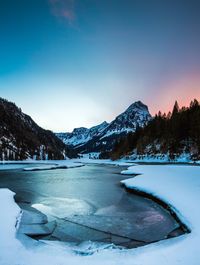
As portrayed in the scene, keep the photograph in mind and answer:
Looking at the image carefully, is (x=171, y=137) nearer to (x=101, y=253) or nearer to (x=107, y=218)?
(x=107, y=218)

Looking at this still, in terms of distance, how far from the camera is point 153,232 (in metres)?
10.2

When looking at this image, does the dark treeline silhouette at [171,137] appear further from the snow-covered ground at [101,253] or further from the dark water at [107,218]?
the snow-covered ground at [101,253]

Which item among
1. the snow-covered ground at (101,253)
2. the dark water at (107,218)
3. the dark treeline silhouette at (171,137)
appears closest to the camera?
the snow-covered ground at (101,253)

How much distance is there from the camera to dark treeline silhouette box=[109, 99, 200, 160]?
7800 centimetres

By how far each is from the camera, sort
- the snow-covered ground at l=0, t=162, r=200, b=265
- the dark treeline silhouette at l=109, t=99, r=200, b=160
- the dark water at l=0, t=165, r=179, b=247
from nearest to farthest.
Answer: the snow-covered ground at l=0, t=162, r=200, b=265, the dark water at l=0, t=165, r=179, b=247, the dark treeline silhouette at l=109, t=99, r=200, b=160

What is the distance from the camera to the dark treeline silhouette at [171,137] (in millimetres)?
78000

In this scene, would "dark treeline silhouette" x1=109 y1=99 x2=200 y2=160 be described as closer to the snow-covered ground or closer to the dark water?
the dark water

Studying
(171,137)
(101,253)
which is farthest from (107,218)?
(171,137)

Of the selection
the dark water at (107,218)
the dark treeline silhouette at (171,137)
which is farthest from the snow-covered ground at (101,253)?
the dark treeline silhouette at (171,137)

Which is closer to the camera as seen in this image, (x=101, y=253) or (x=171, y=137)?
(x=101, y=253)

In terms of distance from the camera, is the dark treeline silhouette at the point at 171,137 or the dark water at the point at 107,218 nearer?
the dark water at the point at 107,218

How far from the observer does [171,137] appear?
89.4m

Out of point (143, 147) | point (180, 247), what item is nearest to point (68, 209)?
point (180, 247)

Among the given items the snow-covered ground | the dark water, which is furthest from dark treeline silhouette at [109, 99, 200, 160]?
the snow-covered ground
